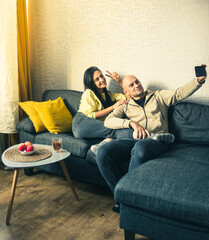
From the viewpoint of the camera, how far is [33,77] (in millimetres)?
3711

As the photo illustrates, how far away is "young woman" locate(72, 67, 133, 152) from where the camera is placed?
251 centimetres

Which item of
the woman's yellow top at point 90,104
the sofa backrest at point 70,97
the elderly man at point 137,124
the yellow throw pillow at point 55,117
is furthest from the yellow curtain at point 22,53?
the elderly man at point 137,124

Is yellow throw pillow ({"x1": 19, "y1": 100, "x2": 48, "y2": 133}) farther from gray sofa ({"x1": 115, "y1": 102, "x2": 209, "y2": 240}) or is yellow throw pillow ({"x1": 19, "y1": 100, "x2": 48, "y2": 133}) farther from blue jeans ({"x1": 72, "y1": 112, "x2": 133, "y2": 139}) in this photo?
gray sofa ({"x1": 115, "y1": 102, "x2": 209, "y2": 240})

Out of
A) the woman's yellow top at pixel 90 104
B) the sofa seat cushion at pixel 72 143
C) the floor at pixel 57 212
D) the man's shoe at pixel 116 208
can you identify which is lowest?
the floor at pixel 57 212

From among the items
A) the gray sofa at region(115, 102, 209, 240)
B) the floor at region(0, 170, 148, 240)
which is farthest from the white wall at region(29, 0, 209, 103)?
the floor at region(0, 170, 148, 240)

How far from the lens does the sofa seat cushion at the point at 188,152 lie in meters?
1.98

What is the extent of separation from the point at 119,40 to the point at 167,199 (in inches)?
78.5

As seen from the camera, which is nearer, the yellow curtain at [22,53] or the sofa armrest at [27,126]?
the sofa armrest at [27,126]

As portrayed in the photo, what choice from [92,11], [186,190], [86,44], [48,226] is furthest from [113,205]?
[92,11]

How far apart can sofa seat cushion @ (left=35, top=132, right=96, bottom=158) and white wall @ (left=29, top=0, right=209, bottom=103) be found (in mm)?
890

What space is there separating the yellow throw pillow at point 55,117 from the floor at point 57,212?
51cm

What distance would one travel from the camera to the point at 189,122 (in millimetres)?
2412

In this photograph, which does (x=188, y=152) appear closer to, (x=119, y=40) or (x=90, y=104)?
(x=90, y=104)

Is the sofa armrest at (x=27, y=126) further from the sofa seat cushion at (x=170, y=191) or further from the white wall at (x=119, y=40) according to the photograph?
the sofa seat cushion at (x=170, y=191)
